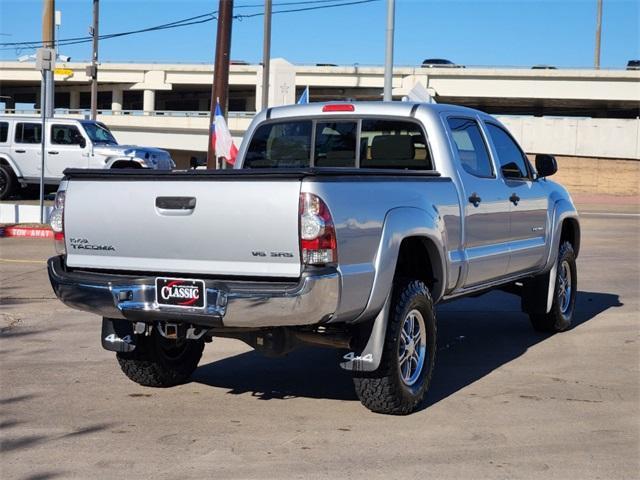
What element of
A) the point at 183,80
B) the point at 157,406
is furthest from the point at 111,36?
the point at 157,406

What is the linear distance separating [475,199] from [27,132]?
63.8 ft

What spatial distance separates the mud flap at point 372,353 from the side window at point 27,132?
66.2 ft

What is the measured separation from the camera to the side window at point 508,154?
25.8ft

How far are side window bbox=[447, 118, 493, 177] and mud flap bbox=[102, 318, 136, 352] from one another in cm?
273

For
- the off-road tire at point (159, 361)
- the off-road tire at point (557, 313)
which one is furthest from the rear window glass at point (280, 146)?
the off-road tire at point (557, 313)

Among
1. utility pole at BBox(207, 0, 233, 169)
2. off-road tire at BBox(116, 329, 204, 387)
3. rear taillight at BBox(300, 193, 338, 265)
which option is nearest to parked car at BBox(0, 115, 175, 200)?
utility pole at BBox(207, 0, 233, 169)

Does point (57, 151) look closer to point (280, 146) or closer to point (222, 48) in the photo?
point (222, 48)

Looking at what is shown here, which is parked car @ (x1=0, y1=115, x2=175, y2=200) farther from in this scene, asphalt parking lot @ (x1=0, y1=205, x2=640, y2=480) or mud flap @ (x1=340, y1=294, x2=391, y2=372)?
mud flap @ (x1=340, y1=294, x2=391, y2=372)

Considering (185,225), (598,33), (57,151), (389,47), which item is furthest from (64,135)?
(598,33)

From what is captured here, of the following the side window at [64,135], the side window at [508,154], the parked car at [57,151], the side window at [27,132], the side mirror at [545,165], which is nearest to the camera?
the side window at [508,154]

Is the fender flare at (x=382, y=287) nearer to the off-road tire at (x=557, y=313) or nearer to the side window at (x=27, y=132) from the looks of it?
the off-road tire at (x=557, y=313)

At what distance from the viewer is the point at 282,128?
751cm

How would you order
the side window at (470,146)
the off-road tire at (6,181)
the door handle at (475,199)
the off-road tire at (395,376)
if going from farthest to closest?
1. the off-road tire at (6,181)
2. the side window at (470,146)
3. the door handle at (475,199)
4. the off-road tire at (395,376)

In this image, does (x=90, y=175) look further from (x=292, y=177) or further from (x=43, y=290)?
(x=43, y=290)
